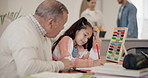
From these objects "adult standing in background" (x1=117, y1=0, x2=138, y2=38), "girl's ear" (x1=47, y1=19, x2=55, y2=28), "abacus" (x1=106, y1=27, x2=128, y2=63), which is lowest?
"abacus" (x1=106, y1=27, x2=128, y2=63)

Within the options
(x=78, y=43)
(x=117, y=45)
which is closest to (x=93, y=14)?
(x=78, y=43)

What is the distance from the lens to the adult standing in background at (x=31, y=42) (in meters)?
1.40

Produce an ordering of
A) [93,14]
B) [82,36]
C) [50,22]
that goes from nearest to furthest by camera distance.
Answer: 1. [50,22]
2. [82,36]
3. [93,14]

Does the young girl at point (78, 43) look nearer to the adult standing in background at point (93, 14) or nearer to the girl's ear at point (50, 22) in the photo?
the girl's ear at point (50, 22)

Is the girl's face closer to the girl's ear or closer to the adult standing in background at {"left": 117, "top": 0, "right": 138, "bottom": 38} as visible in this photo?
the girl's ear

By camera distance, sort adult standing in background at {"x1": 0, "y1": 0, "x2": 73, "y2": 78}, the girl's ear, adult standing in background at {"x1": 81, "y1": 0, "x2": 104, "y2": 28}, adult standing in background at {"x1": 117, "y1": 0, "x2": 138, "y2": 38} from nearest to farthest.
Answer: adult standing in background at {"x1": 0, "y1": 0, "x2": 73, "y2": 78}
the girl's ear
adult standing in background at {"x1": 117, "y1": 0, "x2": 138, "y2": 38}
adult standing in background at {"x1": 81, "y1": 0, "x2": 104, "y2": 28}

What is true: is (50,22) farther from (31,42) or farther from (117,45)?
(117,45)

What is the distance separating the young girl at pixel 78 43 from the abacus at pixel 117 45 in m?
0.14

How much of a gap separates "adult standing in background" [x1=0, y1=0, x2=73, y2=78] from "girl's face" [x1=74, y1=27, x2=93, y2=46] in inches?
27.4

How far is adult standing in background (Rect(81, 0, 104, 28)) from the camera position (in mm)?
5779

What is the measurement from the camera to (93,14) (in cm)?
586

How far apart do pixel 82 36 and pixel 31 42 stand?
3.17 ft

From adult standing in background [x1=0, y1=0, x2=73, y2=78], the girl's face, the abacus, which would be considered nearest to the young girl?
the girl's face

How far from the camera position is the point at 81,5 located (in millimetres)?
6578
